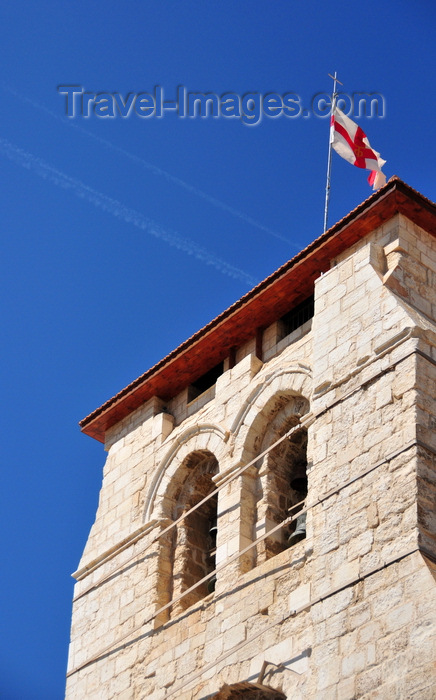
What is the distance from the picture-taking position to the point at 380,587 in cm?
1631

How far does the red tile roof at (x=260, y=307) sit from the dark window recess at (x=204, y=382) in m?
0.09

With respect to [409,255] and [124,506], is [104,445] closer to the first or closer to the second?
[124,506]

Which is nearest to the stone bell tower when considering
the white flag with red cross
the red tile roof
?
the red tile roof

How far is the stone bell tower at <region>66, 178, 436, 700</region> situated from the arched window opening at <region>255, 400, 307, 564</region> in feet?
0.08

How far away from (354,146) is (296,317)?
9.50ft

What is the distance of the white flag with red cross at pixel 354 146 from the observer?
2239cm

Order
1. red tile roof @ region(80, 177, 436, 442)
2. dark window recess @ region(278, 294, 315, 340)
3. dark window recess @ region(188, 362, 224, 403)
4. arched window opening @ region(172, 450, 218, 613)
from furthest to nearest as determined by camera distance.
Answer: dark window recess @ region(188, 362, 224, 403) < dark window recess @ region(278, 294, 315, 340) < arched window opening @ region(172, 450, 218, 613) < red tile roof @ region(80, 177, 436, 442)

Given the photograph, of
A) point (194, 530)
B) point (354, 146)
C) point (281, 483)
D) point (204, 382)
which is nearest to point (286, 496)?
point (281, 483)

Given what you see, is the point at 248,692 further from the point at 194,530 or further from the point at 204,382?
the point at 204,382

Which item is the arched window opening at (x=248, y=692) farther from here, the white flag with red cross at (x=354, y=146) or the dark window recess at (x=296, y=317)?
the white flag with red cross at (x=354, y=146)

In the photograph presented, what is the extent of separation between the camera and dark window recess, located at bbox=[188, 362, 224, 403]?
2227cm

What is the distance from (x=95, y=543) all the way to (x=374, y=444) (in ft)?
A: 19.2

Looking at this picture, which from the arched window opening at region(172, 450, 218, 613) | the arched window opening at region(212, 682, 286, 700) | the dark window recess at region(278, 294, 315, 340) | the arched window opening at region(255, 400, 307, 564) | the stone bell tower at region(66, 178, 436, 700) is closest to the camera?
the stone bell tower at region(66, 178, 436, 700)

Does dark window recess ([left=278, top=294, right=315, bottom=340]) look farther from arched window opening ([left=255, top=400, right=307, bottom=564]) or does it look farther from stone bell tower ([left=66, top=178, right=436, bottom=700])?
arched window opening ([left=255, top=400, right=307, bottom=564])
